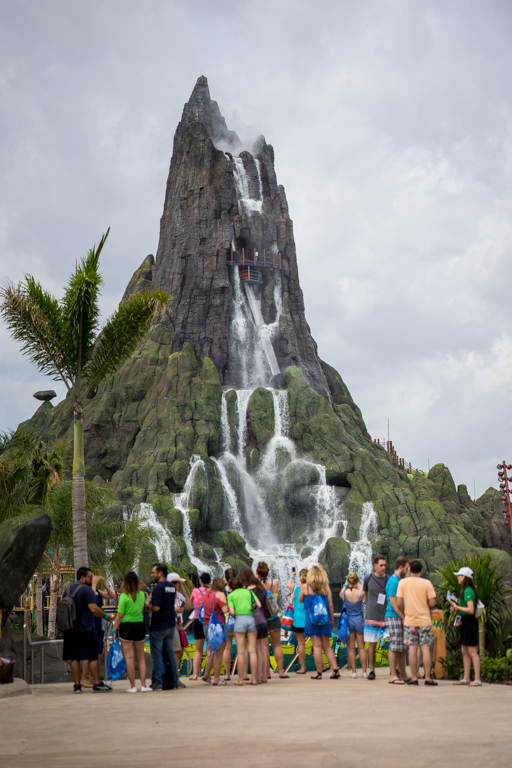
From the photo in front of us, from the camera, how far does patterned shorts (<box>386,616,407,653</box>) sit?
11.8m

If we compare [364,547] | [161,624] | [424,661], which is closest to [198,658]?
[161,624]

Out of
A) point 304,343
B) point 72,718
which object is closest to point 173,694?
point 72,718

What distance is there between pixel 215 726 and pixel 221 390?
55.3 metres

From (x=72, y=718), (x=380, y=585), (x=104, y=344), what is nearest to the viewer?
(x=72, y=718)

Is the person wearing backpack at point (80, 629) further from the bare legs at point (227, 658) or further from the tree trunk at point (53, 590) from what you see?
the tree trunk at point (53, 590)

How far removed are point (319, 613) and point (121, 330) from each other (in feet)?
29.3

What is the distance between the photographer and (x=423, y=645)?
11203 millimetres

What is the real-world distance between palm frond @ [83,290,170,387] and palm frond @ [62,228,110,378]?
412 millimetres

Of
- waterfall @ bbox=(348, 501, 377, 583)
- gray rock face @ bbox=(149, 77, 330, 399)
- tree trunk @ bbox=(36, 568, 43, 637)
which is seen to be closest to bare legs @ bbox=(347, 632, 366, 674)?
tree trunk @ bbox=(36, 568, 43, 637)

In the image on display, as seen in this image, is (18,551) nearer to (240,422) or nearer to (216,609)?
A: (216,609)

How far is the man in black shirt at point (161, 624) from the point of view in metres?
11.8

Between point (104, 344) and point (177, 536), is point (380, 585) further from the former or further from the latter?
point (177, 536)

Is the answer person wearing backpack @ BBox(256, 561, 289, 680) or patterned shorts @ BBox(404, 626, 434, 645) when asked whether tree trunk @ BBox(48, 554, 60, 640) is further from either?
patterned shorts @ BBox(404, 626, 434, 645)

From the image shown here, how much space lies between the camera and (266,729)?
23.4ft
